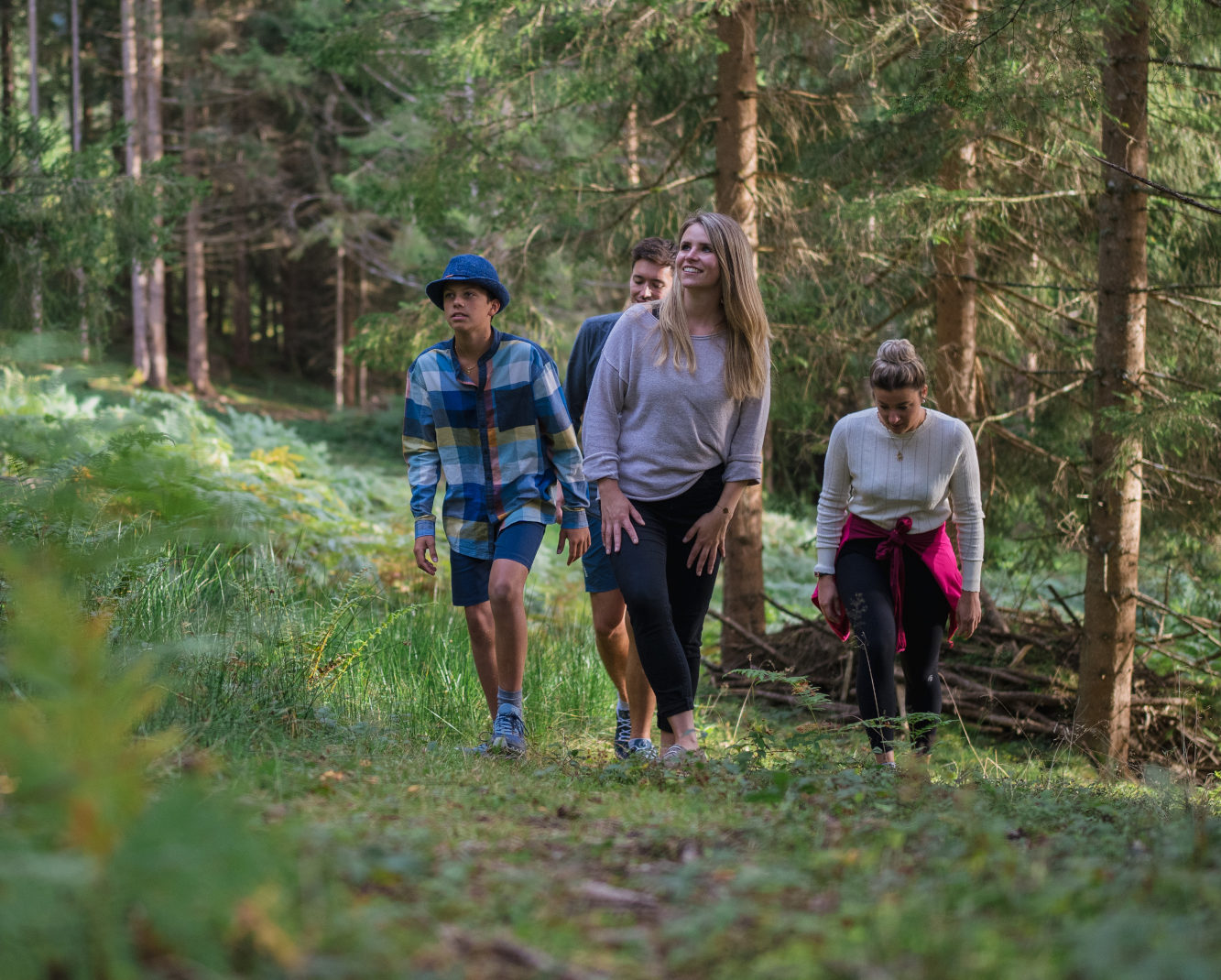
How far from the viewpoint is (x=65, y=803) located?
66.8 inches

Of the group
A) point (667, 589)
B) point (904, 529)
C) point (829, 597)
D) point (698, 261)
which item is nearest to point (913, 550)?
point (904, 529)

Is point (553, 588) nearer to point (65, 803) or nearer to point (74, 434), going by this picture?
point (74, 434)

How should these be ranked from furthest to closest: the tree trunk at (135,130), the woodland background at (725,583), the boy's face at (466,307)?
the tree trunk at (135,130)
the boy's face at (466,307)
the woodland background at (725,583)

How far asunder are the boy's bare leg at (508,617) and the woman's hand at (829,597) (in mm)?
1436

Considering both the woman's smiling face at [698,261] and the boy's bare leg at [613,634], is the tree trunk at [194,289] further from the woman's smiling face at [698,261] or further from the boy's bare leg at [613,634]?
the woman's smiling face at [698,261]

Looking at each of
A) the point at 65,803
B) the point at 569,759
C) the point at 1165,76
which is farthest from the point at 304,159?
the point at 65,803

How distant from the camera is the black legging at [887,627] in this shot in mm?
4504

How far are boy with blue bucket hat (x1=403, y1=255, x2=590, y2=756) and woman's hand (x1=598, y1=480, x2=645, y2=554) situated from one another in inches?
19.3

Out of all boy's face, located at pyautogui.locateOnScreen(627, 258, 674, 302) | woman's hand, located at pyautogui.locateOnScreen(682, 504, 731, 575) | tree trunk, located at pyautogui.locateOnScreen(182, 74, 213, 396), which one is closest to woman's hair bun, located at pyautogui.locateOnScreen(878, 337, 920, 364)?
woman's hand, located at pyautogui.locateOnScreen(682, 504, 731, 575)

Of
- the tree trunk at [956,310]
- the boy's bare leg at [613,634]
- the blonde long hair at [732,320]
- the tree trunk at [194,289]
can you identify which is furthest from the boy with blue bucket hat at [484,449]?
the tree trunk at [194,289]

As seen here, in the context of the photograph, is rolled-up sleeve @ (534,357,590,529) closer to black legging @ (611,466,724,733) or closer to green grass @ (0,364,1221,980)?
black legging @ (611,466,724,733)

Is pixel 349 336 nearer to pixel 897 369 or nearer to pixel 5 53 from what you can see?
pixel 5 53

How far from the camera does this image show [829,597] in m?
4.86

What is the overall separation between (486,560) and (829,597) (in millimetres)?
1653
